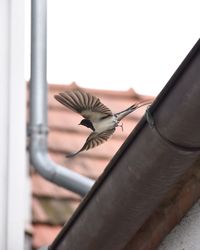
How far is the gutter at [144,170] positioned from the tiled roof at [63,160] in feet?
4.89

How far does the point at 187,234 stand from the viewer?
2.17m

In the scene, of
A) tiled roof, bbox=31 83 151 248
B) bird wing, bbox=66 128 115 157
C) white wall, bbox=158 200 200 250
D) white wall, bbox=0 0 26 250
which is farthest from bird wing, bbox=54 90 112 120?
tiled roof, bbox=31 83 151 248

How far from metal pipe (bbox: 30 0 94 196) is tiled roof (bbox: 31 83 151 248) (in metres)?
0.20

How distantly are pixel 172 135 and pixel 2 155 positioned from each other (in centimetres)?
172

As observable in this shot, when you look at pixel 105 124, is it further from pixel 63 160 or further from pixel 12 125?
pixel 63 160

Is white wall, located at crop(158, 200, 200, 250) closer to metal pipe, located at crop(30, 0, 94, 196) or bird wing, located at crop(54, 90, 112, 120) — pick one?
bird wing, located at crop(54, 90, 112, 120)

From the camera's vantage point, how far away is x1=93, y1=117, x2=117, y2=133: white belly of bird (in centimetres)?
232

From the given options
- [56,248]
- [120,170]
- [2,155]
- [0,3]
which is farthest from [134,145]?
[0,3]

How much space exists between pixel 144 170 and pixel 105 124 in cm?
41

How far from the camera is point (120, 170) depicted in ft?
6.74

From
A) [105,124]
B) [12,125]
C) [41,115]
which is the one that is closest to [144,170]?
[105,124]

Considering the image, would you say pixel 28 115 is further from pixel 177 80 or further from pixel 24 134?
pixel 177 80

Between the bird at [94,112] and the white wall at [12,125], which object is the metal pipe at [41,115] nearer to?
the white wall at [12,125]

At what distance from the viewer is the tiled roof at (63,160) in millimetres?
3801
